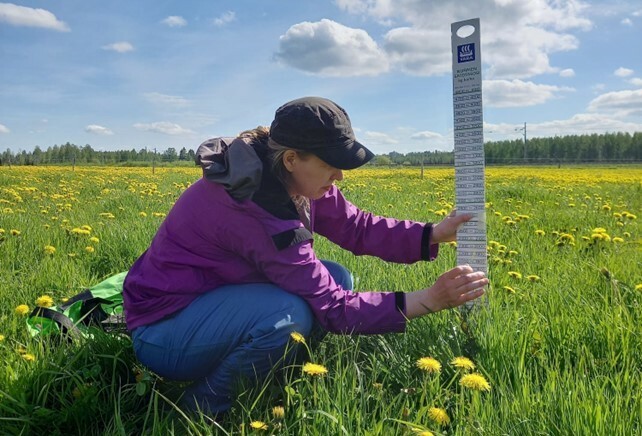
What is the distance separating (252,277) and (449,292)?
2.59 feet

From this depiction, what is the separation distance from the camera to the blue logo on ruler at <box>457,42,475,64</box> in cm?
219

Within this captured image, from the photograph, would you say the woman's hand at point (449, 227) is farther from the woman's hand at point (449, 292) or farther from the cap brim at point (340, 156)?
the cap brim at point (340, 156)

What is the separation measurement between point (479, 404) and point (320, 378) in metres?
0.49

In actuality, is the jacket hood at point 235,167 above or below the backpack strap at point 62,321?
above

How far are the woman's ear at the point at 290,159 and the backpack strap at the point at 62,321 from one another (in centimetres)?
120

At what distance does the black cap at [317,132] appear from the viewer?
193cm

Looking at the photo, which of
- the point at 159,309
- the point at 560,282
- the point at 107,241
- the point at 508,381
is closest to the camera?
the point at 508,381

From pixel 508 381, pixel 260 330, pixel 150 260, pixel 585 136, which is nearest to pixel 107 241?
pixel 150 260

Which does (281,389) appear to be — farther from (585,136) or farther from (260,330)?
(585,136)

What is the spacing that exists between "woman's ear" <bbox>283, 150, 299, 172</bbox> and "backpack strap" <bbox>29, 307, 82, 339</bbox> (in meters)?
1.20

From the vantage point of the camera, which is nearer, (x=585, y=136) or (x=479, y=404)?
(x=479, y=404)

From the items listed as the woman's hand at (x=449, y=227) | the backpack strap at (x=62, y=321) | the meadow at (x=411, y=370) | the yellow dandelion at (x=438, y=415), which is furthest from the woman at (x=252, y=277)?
the yellow dandelion at (x=438, y=415)

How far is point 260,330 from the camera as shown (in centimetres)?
197

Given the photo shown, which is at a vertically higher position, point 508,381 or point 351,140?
point 351,140
